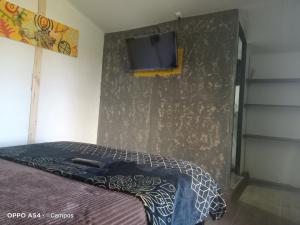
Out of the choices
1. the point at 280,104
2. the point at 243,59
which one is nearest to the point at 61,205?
the point at 243,59

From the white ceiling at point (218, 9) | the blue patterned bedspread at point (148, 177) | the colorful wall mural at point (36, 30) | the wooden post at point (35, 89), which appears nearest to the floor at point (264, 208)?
the blue patterned bedspread at point (148, 177)

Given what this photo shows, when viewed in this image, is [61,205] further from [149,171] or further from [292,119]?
[292,119]

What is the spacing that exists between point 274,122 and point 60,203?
364 cm

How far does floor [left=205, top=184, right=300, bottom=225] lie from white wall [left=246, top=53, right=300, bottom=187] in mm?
400

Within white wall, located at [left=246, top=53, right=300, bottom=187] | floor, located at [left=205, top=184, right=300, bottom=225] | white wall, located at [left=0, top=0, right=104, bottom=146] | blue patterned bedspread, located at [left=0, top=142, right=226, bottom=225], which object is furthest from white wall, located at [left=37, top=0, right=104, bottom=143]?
white wall, located at [left=246, top=53, right=300, bottom=187]

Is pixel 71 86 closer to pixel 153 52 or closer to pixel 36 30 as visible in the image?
pixel 36 30

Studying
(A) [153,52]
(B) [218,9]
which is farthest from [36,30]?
(B) [218,9]

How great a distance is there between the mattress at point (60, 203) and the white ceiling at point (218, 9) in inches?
93.2

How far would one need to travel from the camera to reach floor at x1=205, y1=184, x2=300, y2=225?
7.41 feet

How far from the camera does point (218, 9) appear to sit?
2.73 m

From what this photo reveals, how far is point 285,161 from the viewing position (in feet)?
11.9

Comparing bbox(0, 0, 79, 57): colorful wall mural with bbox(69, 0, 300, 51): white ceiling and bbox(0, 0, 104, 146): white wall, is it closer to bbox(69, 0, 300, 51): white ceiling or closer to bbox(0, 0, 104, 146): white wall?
bbox(0, 0, 104, 146): white wall

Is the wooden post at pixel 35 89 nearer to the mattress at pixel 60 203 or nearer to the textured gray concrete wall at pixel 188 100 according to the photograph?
the textured gray concrete wall at pixel 188 100

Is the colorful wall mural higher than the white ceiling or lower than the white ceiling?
lower
